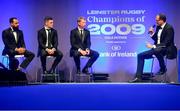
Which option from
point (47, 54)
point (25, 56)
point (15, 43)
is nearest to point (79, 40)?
point (47, 54)

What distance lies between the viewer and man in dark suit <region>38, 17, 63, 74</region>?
9359 millimetres

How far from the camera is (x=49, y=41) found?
955 cm

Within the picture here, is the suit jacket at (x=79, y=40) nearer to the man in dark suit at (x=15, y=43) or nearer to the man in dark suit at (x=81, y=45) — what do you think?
the man in dark suit at (x=81, y=45)

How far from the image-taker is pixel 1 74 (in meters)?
7.40

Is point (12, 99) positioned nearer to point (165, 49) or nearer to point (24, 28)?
point (165, 49)

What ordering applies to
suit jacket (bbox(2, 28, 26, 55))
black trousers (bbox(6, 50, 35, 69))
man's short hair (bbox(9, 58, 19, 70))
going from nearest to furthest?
man's short hair (bbox(9, 58, 19, 70)), black trousers (bbox(6, 50, 35, 69)), suit jacket (bbox(2, 28, 26, 55))

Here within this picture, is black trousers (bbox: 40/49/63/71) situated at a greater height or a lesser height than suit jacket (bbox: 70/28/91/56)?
lesser

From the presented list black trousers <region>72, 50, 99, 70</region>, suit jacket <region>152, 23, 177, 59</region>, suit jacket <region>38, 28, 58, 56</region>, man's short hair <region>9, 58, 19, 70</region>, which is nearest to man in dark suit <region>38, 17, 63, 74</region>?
suit jacket <region>38, 28, 58, 56</region>

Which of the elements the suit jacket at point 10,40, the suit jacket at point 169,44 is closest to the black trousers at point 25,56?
the suit jacket at point 10,40

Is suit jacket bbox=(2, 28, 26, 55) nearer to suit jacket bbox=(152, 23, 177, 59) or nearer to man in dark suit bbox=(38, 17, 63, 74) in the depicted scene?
man in dark suit bbox=(38, 17, 63, 74)

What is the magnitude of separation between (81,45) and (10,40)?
1.61 metres

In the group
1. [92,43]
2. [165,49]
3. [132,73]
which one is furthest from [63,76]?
[165,49]

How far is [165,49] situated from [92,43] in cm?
203

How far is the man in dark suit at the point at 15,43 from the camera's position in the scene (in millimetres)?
9281
